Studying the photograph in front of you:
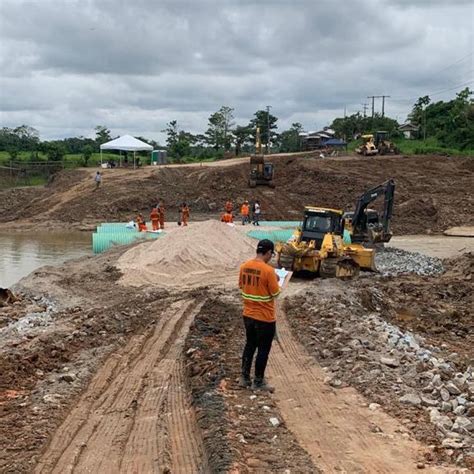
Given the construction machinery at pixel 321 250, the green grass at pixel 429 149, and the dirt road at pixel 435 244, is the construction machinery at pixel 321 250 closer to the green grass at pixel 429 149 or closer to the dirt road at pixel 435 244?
the dirt road at pixel 435 244

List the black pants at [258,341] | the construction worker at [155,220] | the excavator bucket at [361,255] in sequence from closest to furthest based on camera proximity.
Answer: the black pants at [258,341] → the excavator bucket at [361,255] → the construction worker at [155,220]

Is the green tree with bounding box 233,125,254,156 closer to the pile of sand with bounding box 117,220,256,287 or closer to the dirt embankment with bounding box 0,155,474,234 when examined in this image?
the dirt embankment with bounding box 0,155,474,234

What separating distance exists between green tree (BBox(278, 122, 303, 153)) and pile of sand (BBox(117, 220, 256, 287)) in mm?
62343

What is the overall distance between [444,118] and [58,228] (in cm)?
4643

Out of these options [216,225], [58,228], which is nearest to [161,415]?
[216,225]

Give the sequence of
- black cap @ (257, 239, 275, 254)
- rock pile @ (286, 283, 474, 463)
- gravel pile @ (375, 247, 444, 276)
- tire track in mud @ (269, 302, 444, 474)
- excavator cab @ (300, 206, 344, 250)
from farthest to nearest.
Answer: gravel pile @ (375, 247, 444, 276) → excavator cab @ (300, 206, 344, 250) → black cap @ (257, 239, 275, 254) → rock pile @ (286, 283, 474, 463) → tire track in mud @ (269, 302, 444, 474)

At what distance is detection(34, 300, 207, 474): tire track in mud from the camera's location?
5.90 m

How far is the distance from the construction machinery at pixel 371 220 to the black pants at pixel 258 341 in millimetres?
14873

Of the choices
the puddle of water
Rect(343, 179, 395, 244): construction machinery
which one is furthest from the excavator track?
the puddle of water

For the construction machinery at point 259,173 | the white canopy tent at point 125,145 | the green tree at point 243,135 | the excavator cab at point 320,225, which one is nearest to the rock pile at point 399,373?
the excavator cab at point 320,225

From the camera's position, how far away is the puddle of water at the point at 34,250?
24391 millimetres

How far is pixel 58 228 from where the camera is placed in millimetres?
38000

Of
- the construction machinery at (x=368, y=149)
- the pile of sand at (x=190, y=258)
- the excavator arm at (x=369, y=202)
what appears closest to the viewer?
the pile of sand at (x=190, y=258)

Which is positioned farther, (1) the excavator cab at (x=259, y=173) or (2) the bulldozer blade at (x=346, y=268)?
(1) the excavator cab at (x=259, y=173)
